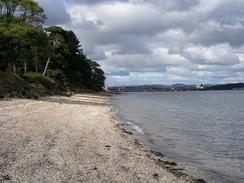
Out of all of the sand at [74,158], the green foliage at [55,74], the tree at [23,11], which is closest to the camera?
the sand at [74,158]

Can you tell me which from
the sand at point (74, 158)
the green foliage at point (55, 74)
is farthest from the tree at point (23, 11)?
the sand at point (74, 158)

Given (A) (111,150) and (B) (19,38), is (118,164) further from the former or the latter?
(B) (19,38)

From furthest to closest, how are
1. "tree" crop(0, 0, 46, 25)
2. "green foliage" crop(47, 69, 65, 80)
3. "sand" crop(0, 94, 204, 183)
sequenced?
"green foliage" crop(47, 69, 65, 80) < "tree" crop(0, 0, 46, 25) < "sand" crop(0, 94, 204, 183)

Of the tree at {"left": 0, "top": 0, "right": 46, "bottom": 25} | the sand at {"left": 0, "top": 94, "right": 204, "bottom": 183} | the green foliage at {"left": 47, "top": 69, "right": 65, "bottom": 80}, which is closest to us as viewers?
the sand at {"left": 0, "top": 94, "right": 204, "bottom": 183}

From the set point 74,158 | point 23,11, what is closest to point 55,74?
point 23,11

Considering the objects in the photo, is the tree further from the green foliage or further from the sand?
the sand

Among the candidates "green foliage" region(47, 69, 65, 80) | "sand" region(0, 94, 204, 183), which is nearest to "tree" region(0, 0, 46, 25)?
"green foliage" region(47, 69, 65, 80)

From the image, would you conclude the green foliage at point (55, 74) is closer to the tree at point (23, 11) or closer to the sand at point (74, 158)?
the tree at point (23, 11)

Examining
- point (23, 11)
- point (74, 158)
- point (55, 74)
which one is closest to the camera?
point (74, 158)

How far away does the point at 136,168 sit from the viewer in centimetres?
1527

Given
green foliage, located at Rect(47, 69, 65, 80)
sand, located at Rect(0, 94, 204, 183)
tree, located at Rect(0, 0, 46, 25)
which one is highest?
tree, located at Rect(0, 0, 46, 25)

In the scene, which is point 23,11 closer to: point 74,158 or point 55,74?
point 55,74

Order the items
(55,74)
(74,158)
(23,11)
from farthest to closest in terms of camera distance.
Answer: (55,74) → (23,11) → (74,158)

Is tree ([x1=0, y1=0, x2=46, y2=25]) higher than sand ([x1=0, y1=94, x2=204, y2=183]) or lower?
higher
